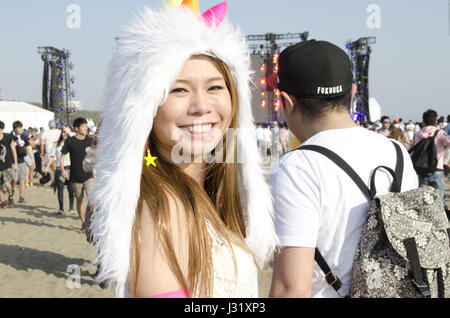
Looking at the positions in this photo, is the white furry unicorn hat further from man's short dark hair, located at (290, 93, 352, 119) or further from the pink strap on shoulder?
man's short dark hair, located at (290, 93, 352, 119)

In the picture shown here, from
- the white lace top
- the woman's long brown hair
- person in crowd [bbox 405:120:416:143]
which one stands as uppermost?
the woman's long brown hair

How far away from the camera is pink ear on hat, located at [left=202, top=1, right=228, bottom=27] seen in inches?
57.4

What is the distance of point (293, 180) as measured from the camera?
150cm

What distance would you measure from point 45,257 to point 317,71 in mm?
5448

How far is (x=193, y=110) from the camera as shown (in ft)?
4.26

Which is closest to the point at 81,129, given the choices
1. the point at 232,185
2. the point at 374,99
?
the point at 232,185

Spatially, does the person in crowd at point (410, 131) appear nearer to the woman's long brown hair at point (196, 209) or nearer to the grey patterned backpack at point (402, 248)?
the grey patterned backpack at point (402, 248)

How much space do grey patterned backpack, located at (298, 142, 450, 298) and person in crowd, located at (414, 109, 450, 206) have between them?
4.90 m

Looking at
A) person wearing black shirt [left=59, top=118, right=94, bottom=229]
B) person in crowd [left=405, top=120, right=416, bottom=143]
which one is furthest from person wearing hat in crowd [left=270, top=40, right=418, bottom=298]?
person in crowd [left=405, top=120, right=416, bottom=143]

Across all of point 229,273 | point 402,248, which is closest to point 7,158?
point 229,273

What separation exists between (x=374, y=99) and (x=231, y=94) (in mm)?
27814

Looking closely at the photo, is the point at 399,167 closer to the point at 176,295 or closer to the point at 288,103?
the point at 288,103

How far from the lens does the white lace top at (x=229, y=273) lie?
4.12 ft
